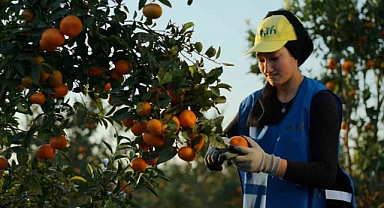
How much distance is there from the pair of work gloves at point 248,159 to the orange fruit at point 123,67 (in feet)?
1.36

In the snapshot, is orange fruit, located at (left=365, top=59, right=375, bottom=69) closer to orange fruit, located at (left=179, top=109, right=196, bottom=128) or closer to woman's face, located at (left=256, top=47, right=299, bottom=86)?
woman's face, located at (left=256, top=47, right=299, bottom=86)

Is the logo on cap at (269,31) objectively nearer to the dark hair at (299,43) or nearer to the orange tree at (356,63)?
the dark hair at (299,43)

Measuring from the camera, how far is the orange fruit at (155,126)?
1.82 m

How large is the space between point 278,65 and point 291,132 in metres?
0.23

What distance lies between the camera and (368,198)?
19.5 ft

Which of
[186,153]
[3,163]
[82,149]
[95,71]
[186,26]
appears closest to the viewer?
[186,153]

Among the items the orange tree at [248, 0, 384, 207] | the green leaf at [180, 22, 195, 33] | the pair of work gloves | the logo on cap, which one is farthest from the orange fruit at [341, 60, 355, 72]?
the green leaf at [180, 22, 195, 33]

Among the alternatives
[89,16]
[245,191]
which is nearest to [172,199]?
[245,191]

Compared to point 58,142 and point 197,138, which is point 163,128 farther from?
point 58,142

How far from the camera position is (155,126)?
5.97 feet

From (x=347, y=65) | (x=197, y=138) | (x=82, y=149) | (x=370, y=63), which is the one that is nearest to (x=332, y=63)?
(x=347, y=65)

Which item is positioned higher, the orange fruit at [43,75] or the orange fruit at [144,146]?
the orange fruit at [43,75]

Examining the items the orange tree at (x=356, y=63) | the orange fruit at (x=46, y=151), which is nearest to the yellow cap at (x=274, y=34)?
the orange fruit at (x=46, y=151)

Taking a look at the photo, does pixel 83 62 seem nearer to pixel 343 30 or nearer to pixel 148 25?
pixel 148 25
